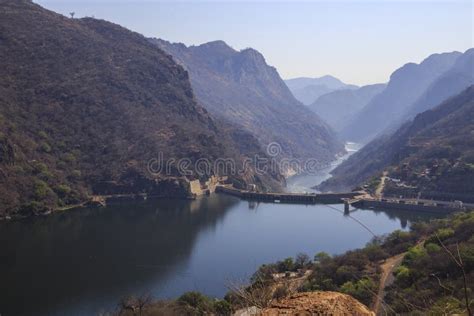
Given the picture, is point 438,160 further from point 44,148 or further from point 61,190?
point 44,148

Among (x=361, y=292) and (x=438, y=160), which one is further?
(x=438, y=160)

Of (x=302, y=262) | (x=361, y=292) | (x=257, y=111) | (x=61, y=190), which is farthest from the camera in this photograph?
(x=257, y=111)

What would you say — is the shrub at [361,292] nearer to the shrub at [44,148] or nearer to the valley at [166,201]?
the valley at [166,201]

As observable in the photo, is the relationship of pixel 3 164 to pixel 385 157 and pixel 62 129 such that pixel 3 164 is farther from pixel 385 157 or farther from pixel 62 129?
pixel 385 157

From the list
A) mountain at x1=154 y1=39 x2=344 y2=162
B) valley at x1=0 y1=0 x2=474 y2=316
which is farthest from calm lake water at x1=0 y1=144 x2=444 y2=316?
mountain at x1=154 y1=39 x2=344 y2=162

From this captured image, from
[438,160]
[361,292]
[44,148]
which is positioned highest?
[438,160]

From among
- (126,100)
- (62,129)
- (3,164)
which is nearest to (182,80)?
(126,100)

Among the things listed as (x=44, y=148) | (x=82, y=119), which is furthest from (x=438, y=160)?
(x=44, y=148)
